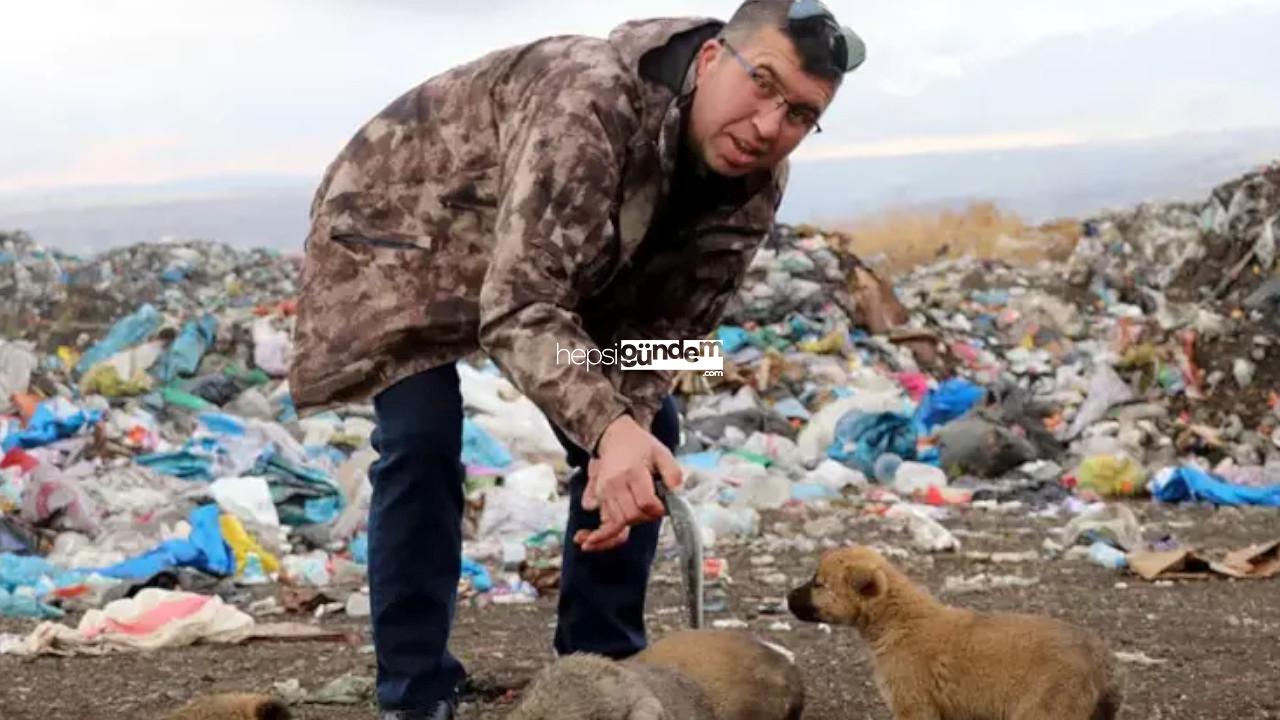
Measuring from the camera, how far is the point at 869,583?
14.3 ft

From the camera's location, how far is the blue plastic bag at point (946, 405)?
11.6m

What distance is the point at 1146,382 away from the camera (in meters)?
12.7

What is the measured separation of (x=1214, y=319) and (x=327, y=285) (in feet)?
32.8

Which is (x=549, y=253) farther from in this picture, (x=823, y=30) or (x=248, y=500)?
(x=248, y=500)

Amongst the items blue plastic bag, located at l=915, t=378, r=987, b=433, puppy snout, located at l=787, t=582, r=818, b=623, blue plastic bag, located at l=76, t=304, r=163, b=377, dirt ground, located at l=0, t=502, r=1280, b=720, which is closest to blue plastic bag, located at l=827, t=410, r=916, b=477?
blue plastic bag, located at l=915, t=378, r=987, b=433

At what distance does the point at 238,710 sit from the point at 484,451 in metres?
6.56

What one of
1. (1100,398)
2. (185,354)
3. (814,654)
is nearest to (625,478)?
(814,654)

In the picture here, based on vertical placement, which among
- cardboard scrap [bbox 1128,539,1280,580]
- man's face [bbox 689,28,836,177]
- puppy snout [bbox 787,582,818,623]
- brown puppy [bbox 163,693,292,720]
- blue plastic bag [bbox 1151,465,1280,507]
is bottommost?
blue plastic bag [bbox 1151,465,1280,507]

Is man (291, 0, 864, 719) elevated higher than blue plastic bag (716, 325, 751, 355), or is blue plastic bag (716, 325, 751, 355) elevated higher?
man (291, 0, 864, 719)

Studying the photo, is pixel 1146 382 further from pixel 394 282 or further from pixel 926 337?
pixel 394 282

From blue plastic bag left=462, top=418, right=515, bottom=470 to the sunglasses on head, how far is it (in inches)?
250

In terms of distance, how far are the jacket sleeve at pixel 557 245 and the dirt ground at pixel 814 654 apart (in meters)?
A: 1.48

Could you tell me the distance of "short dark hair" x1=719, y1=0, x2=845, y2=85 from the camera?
3332 mm

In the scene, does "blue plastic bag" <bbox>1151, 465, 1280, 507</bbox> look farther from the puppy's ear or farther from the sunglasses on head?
the sunglasses on head
